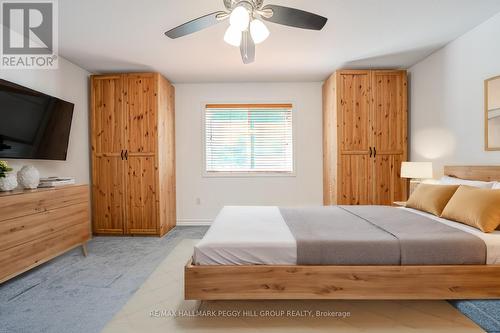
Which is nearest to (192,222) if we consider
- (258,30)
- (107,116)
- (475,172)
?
(107,116)

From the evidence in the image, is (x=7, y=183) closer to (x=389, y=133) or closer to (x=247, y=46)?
(x=247, y=46)

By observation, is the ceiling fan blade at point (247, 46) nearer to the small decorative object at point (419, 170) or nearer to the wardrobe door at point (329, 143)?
the wardrobe door at point (329, 143)

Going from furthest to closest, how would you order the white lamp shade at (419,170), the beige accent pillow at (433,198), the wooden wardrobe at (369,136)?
the wooden wardrobe at (369,136) → the white lamp shade at (419,170) → the beige accent pillow at (433,198)

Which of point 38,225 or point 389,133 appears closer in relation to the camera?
point 38,225

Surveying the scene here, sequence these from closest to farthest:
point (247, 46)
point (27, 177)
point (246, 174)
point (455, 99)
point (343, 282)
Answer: point (343, 282) < point (247, 46) < point (27, 177) < point (455, 99) < point (246, 174)

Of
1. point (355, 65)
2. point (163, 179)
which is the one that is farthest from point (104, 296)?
point (355, 65)

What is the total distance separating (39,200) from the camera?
2.51 meters

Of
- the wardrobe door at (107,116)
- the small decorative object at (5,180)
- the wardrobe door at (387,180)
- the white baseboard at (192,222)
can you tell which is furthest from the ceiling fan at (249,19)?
the white baseboard at (192,222)

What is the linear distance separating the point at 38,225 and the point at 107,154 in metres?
1.74

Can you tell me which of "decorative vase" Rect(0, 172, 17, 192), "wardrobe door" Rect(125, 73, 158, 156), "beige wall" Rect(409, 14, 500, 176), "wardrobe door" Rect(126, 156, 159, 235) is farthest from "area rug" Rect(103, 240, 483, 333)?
"wardrobe door" Rect(125, 73, 158, 156)

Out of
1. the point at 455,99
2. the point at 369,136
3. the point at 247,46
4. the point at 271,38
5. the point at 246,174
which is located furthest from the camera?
the point at 246,174

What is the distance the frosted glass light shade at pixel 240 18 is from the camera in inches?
71.2

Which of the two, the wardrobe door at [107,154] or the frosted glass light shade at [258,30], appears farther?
the wardrobe door at [107,154]

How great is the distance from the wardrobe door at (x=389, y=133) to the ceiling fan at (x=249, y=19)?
2.42 m
